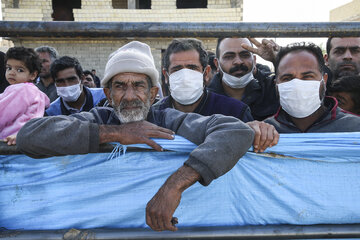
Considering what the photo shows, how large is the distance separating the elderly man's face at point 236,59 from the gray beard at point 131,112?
127cm

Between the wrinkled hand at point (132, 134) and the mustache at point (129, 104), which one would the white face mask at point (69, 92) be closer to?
the mustache at point (129, 104)

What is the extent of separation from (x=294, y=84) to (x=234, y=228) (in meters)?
1.14

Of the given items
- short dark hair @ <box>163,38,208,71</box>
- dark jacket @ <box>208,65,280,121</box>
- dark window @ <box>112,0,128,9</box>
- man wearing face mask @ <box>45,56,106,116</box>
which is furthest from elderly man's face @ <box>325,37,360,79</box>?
dark window @ <box>112,0,128,9</box>

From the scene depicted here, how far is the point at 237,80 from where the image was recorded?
2.87 m

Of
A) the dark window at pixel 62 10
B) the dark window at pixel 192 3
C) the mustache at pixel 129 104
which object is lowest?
the mustache at pixel 129 104

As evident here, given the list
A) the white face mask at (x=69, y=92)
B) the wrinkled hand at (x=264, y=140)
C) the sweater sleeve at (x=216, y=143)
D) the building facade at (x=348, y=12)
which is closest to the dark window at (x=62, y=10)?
the white face mask at (x=69, y=92)

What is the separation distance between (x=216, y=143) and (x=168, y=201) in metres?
0.31

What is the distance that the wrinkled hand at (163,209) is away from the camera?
3.93ft

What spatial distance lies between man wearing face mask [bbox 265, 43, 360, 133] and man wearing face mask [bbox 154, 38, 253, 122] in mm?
344

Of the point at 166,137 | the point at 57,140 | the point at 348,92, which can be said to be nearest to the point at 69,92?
the point at 57,140

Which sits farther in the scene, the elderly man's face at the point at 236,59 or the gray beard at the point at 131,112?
the elderly man's face at the point at 236,59

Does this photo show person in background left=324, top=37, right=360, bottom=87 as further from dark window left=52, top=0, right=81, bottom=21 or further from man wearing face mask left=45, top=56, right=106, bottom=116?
dark window left=52, top=0, right=81, bottom=21

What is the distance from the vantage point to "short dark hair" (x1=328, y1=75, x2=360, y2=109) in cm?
246

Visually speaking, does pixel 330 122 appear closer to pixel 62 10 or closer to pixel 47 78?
pixel 47 78
